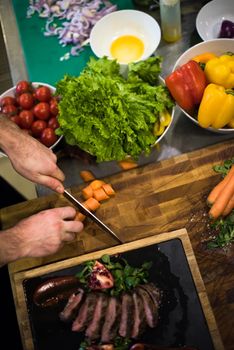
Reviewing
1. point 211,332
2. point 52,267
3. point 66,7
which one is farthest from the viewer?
point 66,7

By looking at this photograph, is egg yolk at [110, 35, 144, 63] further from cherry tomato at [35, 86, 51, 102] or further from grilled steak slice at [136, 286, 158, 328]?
grilled steak slice at [136, 286, 158, 328]

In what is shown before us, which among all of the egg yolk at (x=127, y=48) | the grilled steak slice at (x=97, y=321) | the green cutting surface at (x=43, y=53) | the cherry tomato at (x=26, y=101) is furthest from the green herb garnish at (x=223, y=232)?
the green cutting surface at (x=43, y=53)

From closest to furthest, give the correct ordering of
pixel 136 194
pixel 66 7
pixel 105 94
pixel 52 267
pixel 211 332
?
pixel 211 332 → pixel 52 267 → pixel 105 94 → pixel 136 194 → pixel 66 7

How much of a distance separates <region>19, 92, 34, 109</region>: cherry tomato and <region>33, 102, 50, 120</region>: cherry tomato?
4cm

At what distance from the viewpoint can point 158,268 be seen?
69.2 inches

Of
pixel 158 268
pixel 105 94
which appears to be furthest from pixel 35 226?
pixel 105 94

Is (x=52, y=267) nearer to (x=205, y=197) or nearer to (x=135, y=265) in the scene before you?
(x=135, y=265)

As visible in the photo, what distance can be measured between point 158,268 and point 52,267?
43 cm

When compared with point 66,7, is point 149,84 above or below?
below

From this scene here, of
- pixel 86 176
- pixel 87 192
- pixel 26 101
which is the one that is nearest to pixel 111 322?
pixel 87 192

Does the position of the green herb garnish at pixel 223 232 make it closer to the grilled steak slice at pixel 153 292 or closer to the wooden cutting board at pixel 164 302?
the wooden cutting board at pixel 164 302

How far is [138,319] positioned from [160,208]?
1.84 feet

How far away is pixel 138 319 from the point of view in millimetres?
1631

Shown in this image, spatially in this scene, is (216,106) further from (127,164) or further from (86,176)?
(86,176)
